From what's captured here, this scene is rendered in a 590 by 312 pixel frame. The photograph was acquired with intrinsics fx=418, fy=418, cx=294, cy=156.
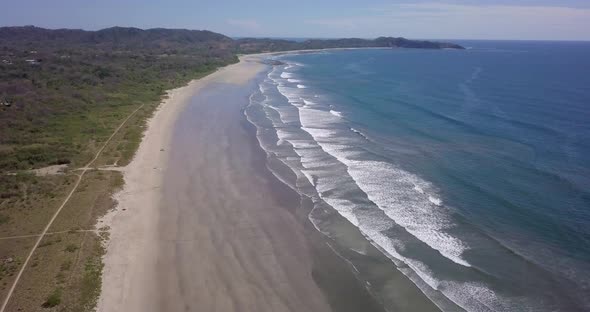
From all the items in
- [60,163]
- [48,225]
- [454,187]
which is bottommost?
[454,187]

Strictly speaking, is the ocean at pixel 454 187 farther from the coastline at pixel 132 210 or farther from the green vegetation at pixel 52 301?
the green vegetation at pixel 52 301

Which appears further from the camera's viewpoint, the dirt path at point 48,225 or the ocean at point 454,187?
the ocean at point 454,187

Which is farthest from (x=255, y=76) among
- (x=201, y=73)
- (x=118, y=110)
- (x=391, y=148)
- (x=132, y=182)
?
(x=132, y=182)

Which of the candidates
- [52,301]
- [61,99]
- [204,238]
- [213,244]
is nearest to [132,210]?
[204,238]

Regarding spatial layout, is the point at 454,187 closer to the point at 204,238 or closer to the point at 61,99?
the point at 204,238

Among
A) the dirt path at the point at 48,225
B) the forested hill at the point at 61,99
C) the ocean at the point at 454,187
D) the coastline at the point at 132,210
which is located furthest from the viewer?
the forested hill at the point at 61,99

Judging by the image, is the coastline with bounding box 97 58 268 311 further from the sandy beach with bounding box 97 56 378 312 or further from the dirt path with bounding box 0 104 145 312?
the dirt path with bounding box 0 104 145 312

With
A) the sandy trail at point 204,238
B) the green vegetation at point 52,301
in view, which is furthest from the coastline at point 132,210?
the green vegetation at point 52,301
